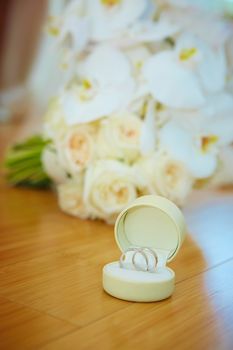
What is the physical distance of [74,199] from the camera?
91 cm

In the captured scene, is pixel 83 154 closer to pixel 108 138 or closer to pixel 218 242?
pixel 108 138

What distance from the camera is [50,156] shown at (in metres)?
0.98

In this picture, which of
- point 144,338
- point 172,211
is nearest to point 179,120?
point 172,211

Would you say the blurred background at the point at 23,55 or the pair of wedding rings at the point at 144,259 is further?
the blurred background at the point at 23,55

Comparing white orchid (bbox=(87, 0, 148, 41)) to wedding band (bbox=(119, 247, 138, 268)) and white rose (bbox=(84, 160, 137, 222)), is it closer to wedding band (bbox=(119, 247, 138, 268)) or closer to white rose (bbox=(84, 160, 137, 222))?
white rose (bbox=(84, 160, 137, 222))

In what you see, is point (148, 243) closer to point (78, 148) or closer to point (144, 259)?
point (144, 259)

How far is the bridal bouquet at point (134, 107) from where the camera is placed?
86 cm

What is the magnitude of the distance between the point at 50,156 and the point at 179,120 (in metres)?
0.23

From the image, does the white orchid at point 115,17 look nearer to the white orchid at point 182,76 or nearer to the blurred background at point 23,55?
the white orchid at point 182,76

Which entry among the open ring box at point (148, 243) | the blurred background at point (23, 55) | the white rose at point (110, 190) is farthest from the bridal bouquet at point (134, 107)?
the blurred background at point (23, 55)

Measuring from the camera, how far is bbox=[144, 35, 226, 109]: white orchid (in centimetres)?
88

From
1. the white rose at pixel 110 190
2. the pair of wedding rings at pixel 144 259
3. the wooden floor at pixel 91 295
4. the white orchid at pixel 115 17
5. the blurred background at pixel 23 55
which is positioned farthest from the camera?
the blurred background at pixel 23 55

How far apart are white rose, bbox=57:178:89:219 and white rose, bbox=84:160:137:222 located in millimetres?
41

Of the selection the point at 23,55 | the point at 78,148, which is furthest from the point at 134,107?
the point at 23,55
